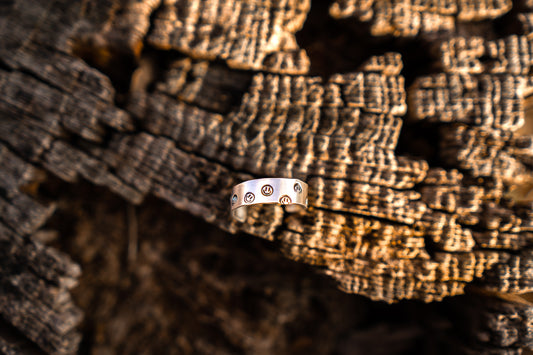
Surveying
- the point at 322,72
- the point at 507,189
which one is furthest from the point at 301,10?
the point at 507,189

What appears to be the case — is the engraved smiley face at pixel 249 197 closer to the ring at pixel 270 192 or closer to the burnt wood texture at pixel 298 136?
the ring at pixel 270 192

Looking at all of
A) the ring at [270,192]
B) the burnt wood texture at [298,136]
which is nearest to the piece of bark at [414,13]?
the burnt wood texture at [298,136]

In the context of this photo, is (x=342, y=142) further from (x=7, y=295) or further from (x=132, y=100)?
(x=7, y=295)

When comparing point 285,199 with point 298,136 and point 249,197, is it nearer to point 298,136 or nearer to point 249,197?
point 249,197

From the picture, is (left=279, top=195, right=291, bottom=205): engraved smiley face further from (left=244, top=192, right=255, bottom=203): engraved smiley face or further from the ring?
(left=244, top=192, right=255, bottom=203): engraved smiley face

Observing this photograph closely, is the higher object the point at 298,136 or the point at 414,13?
the point at 414,13

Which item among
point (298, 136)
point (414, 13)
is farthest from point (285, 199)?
point (414, 13)

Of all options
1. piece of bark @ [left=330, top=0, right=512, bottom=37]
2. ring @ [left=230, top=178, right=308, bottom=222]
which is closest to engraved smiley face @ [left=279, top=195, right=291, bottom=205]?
ring @ [left=230, top=178, right=308, bottom=222]
